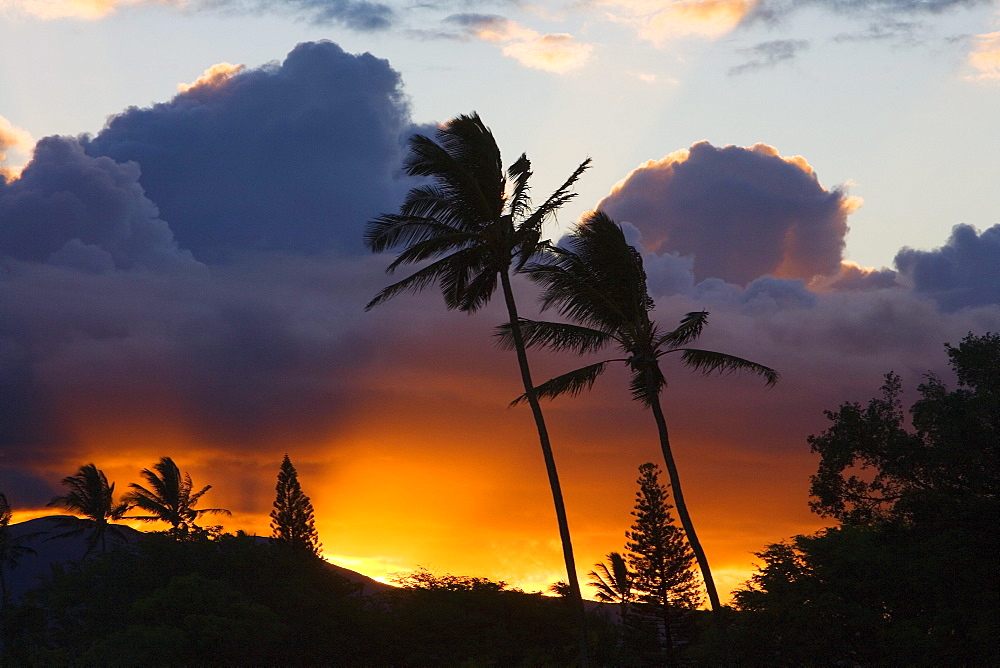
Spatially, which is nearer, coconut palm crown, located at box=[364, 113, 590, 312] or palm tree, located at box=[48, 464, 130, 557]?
A: coconut palm crown, located at box=[364, 113, 590, 312]

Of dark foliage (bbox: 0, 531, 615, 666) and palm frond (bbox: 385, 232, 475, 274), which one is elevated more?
palm frond (bbox: 385, 232, 475, 274)

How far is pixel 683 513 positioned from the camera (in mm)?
24406

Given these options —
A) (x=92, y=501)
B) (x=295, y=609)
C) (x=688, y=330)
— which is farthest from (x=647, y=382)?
(x=92, y=501)

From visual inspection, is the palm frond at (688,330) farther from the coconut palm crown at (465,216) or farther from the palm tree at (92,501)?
the palm tree at (92,501)

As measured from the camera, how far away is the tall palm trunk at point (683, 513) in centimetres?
2294

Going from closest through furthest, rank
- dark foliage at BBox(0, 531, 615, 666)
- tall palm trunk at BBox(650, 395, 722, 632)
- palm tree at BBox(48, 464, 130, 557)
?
1. tall palm trunk at BBox(650, 395, 722, 632)
2. dark foliage at BBox(0, 531, 615, 666)
3. palm tree at BBox(48, 464, 130, 557)

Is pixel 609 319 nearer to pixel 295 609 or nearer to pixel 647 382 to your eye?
pixel 647 382

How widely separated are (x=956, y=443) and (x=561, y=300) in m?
13.2

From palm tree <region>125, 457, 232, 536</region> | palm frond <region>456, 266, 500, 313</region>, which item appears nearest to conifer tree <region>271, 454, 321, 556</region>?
palm tree <region>125, 457, 232, 536</region>

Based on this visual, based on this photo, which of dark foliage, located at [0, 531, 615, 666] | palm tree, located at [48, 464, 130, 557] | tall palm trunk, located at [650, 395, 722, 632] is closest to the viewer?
tall palm trunk, located at [650, 395, 722, 632]

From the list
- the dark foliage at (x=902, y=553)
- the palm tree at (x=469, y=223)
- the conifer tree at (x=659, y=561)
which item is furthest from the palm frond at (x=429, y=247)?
the conifer tree at (x=659, y=561)

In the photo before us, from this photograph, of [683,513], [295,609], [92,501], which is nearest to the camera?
[683,513]

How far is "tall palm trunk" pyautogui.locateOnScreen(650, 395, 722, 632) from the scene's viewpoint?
75.3 ft

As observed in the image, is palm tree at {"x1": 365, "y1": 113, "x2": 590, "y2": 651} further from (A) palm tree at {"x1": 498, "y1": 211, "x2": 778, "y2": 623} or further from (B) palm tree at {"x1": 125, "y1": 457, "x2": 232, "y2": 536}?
(B) palm tree at {"x1": 125, "y1": 457, "x2": 232, "y2": 536}
